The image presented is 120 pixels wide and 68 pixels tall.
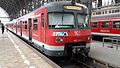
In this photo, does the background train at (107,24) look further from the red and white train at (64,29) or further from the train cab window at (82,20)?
the red and white train at (64,29)

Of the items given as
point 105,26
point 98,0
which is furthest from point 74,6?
point 98,0

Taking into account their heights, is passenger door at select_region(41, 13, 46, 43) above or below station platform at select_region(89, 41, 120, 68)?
above

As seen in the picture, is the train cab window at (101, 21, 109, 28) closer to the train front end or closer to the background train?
the background train

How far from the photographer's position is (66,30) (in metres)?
12.6

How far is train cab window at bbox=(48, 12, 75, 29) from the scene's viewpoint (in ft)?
41.7

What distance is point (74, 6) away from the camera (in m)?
13.3

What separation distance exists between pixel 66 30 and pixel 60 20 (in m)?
0.55

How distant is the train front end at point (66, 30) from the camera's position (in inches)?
491

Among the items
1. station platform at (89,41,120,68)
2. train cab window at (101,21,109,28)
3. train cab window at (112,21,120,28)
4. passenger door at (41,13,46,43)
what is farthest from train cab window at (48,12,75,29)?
train cab window at (101,21,109,28)

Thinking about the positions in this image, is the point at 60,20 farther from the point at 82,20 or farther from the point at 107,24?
the point at 107,24

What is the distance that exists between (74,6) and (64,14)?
729mm

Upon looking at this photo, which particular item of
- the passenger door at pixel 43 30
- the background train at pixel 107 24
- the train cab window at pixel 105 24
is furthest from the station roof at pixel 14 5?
the passenger door at pixel 43 30

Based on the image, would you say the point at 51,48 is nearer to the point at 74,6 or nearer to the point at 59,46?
the point at 59,46

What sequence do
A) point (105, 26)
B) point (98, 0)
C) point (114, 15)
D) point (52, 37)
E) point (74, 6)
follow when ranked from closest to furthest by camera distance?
point (52, 37) → point (74, 6) → point (114, 15) → point (105, 26) → point (98, 0)
